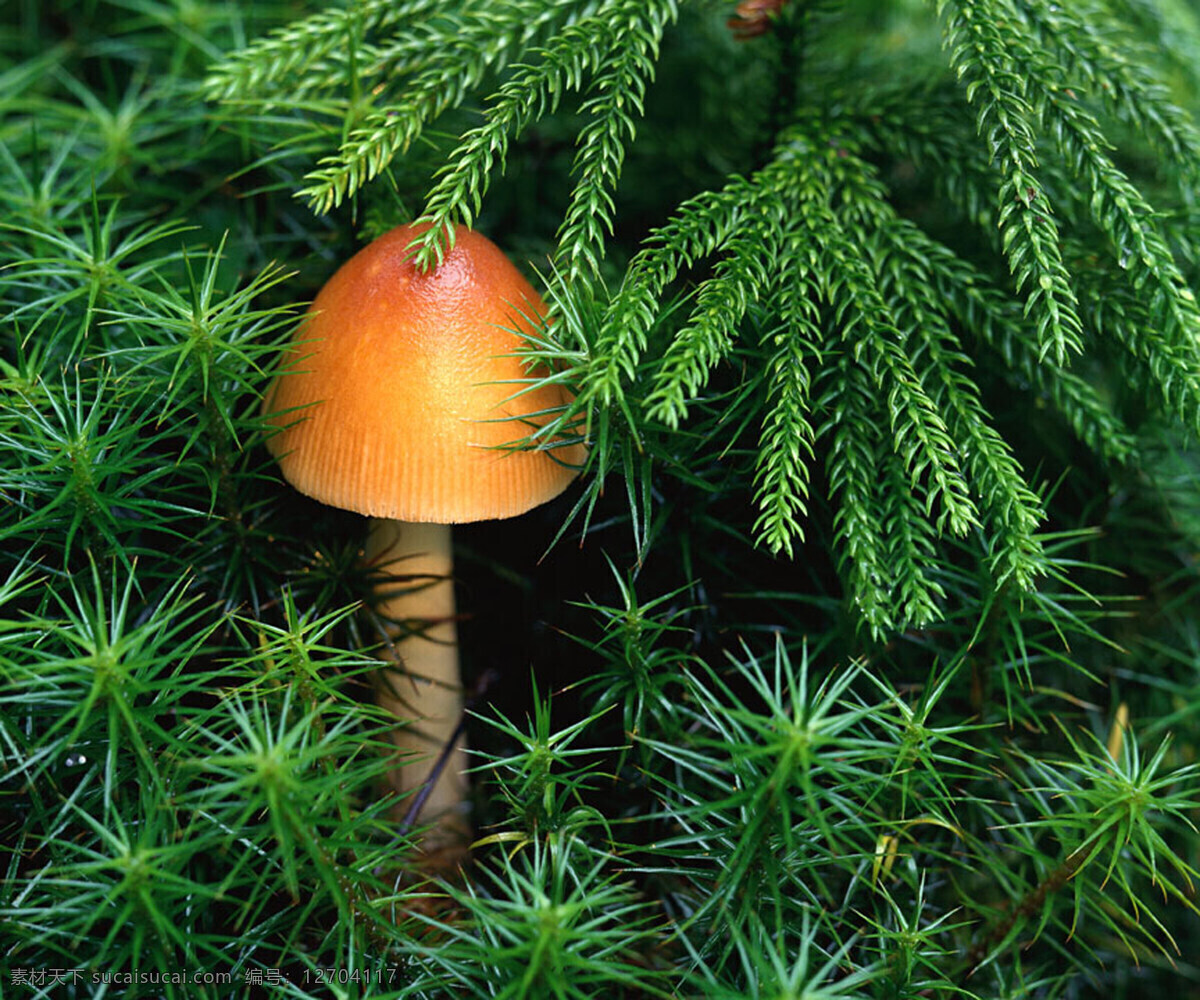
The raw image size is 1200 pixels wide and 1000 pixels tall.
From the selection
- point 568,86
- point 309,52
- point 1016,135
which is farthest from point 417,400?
point 1016,135

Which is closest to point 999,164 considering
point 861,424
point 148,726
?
point 861,424

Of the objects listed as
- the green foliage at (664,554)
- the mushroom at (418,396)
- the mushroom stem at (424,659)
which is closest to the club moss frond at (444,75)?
the green foliage at (664,554)

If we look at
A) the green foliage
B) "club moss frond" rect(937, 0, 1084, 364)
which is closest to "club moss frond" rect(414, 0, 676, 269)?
the green foliage

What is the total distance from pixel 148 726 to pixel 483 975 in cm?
46

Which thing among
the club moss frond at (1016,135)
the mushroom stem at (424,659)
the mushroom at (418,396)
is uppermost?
the club moss frond at (1016,135)

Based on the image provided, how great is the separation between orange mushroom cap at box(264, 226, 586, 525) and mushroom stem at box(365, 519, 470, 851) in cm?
23

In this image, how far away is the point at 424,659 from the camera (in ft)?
5.06

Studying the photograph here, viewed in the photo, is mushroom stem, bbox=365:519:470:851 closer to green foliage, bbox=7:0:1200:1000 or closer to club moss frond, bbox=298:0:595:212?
green foliage, bbox=7:0:1200:1000

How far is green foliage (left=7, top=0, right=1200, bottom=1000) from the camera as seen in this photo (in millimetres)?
1104

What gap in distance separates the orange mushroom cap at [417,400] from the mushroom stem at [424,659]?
23 centimetres

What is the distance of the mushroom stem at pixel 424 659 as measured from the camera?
1485 mm

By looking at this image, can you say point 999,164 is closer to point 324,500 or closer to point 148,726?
point 324,500

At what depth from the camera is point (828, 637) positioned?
140 centimetres

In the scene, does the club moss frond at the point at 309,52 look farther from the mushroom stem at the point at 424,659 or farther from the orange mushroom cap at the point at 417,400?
the mushroom stem at the point at 424,659
